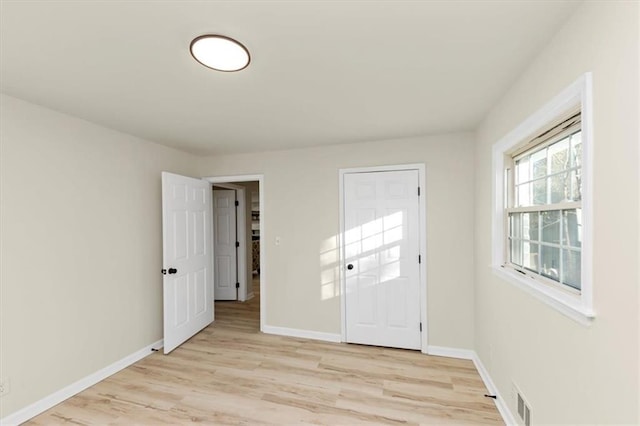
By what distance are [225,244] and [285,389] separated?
129 inches

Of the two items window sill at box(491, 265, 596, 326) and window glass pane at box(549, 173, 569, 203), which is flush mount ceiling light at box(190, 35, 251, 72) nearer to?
window glass pane at box(549, 173, 569, 203)

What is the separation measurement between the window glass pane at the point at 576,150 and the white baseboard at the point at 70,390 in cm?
380

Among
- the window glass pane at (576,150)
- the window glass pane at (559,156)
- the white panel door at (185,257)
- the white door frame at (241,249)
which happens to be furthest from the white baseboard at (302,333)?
the window glass pane at (576,150)

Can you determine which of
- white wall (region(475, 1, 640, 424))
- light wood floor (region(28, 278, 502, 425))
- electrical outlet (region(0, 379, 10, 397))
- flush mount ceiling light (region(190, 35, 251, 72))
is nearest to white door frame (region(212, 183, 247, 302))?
light wood floor (region(28, 278, 502, 425))

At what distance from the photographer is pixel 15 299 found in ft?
6.73

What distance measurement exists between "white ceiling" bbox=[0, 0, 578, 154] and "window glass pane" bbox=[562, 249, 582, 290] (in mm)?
1054

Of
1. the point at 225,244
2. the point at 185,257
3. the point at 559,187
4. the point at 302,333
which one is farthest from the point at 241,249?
the point at 559,187

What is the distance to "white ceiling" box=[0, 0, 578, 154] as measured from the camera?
1209 millimetres

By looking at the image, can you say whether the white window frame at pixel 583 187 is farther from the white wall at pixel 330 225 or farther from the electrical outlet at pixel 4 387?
the electrical outlet at pixel 4 387

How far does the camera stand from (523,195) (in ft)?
6.71

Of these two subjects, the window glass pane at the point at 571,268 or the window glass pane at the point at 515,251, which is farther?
the window glass pane at the point at 515,251

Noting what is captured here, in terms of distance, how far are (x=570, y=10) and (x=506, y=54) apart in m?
0.34

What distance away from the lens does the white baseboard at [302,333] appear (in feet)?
11.3

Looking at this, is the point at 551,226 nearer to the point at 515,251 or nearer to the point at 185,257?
the point at 515,251
